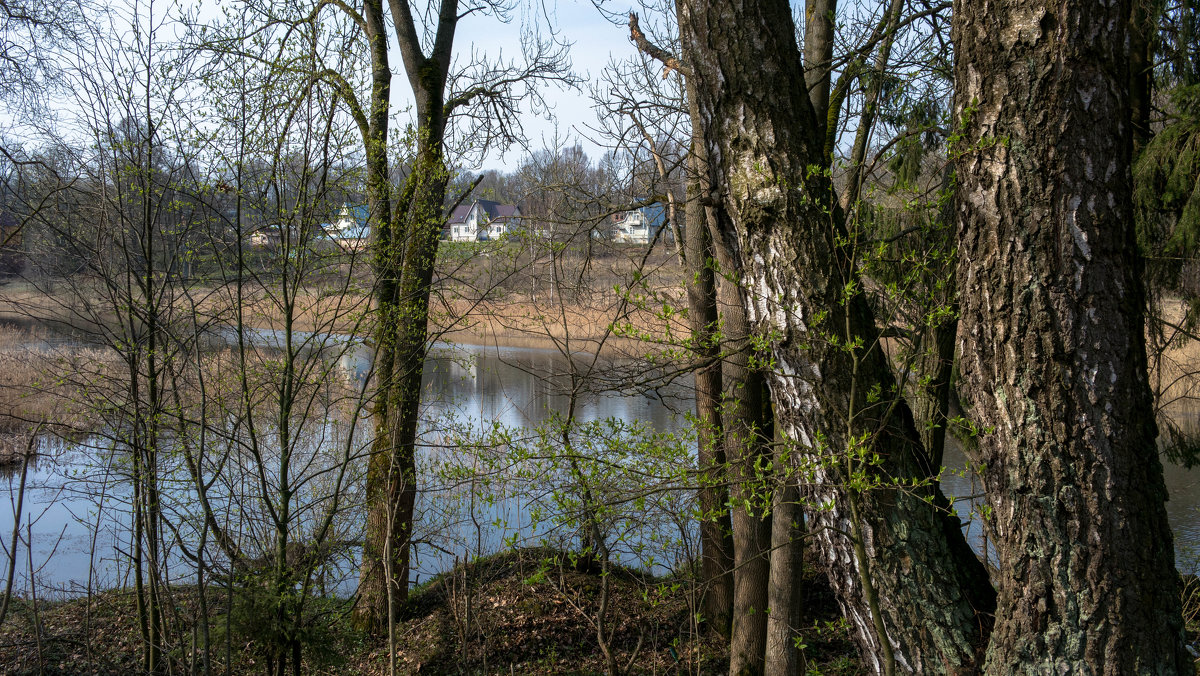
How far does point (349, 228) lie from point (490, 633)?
338 cm

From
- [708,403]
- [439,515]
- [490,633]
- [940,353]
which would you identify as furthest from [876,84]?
[439,515]

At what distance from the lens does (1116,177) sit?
92.0 inches

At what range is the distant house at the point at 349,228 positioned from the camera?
5.11 m

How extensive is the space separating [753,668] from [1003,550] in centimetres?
345

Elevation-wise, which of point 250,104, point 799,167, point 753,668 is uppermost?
point 250,104

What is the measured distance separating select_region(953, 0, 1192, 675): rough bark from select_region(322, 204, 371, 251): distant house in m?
3.96

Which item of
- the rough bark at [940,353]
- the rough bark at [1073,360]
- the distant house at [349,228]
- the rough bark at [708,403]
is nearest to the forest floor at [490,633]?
the rough bark at [708,403]

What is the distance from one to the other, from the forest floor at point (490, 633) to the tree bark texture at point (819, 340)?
9.04ft

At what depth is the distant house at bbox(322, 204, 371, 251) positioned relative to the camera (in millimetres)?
5105

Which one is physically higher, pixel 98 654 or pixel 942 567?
pixel 942 567

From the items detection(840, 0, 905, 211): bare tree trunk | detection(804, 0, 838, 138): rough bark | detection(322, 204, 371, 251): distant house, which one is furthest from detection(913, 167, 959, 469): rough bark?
detection(322, 204, 371, 251): distant house

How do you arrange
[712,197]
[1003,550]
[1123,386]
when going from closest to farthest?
[1123,386], [1003,550], [712,197]

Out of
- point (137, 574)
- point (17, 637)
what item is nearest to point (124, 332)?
point (137, 574)

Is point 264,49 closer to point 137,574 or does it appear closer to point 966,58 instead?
point 137,574
